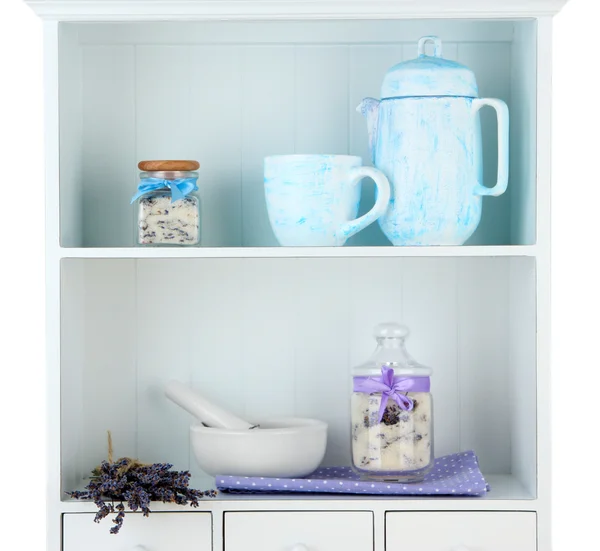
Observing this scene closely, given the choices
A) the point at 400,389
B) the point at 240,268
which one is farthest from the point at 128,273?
the point at 400,389

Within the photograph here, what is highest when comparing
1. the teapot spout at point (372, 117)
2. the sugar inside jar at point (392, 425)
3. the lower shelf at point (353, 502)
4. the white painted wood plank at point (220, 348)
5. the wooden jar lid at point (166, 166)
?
the teapot spout at point (372, 117)

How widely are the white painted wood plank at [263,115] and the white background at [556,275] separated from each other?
35 cm

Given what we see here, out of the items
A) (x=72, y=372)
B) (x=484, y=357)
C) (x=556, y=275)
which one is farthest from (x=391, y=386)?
(x=72, y=372)

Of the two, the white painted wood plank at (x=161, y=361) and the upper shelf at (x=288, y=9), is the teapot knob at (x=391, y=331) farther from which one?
the upper shelf at (x=288, y=9)

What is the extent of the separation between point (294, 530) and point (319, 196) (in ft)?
1.59

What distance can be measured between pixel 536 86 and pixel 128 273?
73cm

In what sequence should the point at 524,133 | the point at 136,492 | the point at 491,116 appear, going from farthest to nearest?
the point at 491,116 → the point at 524,133 → the point at 136,492

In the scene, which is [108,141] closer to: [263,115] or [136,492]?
[263,115]

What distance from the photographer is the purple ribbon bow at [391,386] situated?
1326 mm

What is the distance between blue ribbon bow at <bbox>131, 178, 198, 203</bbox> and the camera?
1.34m

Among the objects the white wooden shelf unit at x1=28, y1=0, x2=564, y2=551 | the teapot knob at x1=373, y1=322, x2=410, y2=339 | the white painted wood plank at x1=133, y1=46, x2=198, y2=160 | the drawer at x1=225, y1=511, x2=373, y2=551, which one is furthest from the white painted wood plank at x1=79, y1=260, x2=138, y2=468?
the teapot knob at x1=373, y1=322, x2=410, y2=339

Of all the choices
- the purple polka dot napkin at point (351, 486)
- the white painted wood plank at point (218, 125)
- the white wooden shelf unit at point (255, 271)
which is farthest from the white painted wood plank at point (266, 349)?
the purple polka dot napkin at point (351, 486)

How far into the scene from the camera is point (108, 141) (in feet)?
5.01

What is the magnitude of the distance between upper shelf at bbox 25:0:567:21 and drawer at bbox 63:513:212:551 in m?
0.72
